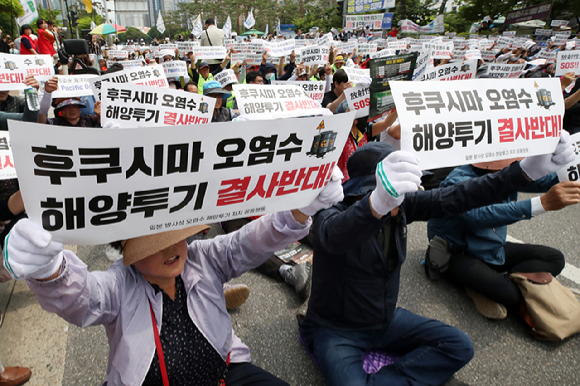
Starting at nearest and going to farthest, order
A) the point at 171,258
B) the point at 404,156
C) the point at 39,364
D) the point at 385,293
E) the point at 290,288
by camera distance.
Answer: the point at 404,156
the point at 171,258
the point at 385,293
the point at 39,364
the point at 290,288

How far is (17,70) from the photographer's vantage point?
4.45m

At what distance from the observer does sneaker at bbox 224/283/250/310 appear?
282 cm

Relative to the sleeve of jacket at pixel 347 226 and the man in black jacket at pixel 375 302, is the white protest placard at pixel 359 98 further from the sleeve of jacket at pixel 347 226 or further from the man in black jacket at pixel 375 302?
the sleeve of jacket at pixel 347 226

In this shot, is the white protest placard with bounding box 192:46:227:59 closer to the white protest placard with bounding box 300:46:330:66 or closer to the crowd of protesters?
the white protest placard with bounding box 300:46:330:66

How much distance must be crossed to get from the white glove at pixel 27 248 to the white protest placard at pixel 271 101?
3076mm

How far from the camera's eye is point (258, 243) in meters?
1.69

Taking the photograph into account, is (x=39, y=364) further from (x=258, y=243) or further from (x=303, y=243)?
(x=303, y=243)

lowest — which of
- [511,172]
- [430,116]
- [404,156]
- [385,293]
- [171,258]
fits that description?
[385,293]

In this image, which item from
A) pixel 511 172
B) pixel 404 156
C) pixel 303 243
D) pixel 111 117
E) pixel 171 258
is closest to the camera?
pixel 404 156

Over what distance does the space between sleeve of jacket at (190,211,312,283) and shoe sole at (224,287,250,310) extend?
3.51 ft

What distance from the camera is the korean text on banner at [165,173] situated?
3.49 ft

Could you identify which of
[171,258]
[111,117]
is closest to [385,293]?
[171,258]

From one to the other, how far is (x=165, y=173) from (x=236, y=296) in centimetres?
186

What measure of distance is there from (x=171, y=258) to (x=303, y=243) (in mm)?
2433
